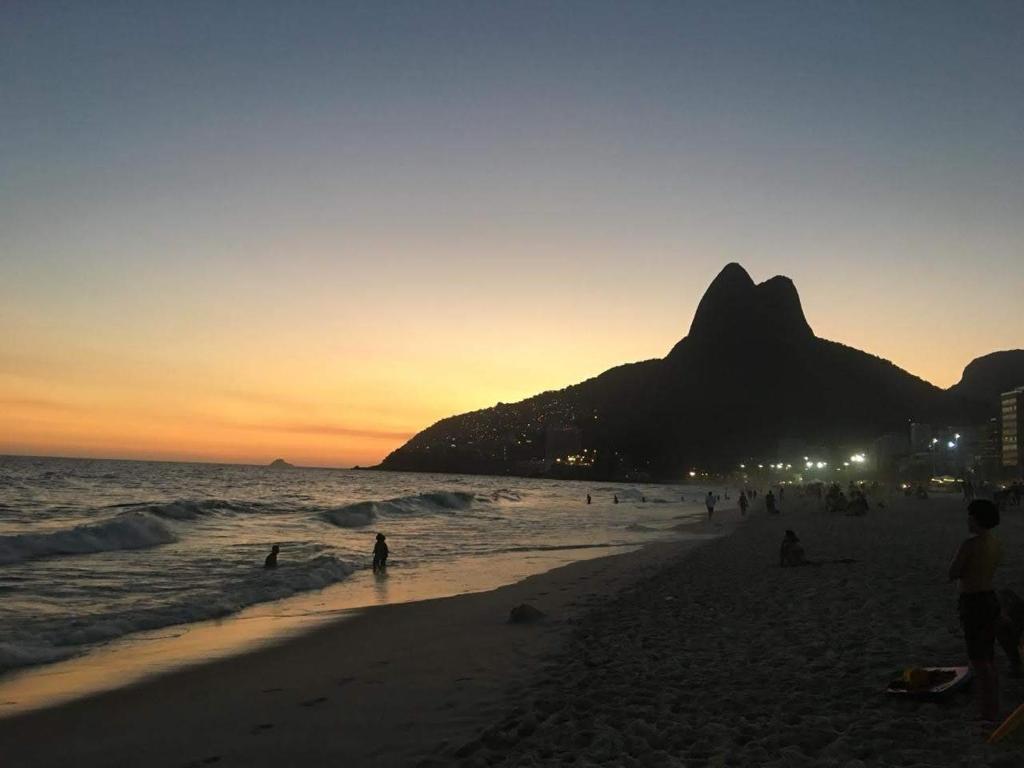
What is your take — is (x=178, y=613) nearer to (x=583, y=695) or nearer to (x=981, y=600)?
(x=583, y=695)

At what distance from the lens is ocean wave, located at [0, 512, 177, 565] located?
24.7m

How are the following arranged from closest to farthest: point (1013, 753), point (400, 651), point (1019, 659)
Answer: point (1013, 753)
point (1019, 659)
point (400, 651)

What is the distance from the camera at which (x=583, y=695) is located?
7.38 m

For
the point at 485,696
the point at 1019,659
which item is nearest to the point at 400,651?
the point at 485,696

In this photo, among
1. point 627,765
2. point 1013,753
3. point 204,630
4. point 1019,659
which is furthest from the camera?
point 204,630

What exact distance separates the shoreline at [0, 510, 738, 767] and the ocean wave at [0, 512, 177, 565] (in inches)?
669

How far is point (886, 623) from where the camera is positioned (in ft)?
32.1

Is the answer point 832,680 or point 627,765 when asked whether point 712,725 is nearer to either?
point 627,765

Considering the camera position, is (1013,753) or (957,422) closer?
(1013,753)

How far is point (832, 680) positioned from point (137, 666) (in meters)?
9.34

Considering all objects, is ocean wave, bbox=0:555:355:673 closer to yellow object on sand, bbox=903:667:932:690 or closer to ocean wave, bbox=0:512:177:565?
ocean wave, bbox=0:512:177:565

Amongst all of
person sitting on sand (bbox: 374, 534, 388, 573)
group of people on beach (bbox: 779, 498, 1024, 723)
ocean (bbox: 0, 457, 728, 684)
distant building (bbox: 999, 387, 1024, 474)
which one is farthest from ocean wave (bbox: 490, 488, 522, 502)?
distant building (bbox: 999, 387, 1024, 474)

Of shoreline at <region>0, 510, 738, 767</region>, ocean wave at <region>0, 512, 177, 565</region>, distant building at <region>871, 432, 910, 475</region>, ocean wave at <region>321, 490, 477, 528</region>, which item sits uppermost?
distant building at <region>871, 432, 910, 475</region>

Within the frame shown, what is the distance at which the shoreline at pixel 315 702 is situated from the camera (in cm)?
660
